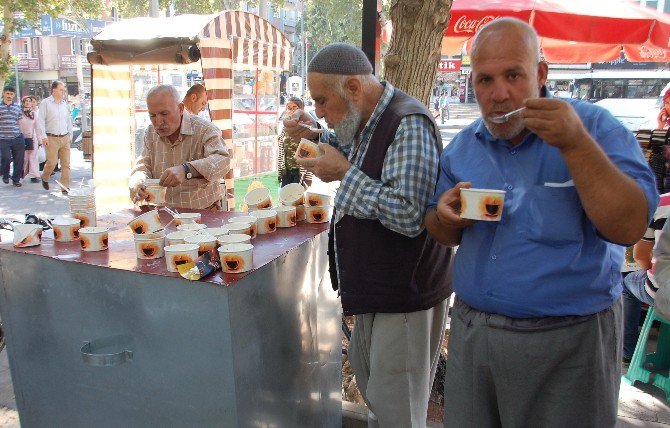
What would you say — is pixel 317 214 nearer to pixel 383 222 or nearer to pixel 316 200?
pixel 316 200

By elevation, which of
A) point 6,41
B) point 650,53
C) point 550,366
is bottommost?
point 550,366

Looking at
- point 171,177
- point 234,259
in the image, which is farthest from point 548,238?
point 171,177

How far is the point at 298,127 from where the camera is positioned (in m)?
2.35

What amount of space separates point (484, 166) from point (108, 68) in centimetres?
659

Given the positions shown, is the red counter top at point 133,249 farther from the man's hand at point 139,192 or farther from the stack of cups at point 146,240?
the man's hand at point 139,192

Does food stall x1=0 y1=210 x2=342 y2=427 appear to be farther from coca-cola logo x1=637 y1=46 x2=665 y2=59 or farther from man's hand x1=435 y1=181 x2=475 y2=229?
coca-cola logo x1=637 y1=46 x2=665 y2=59

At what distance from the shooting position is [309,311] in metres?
2.30

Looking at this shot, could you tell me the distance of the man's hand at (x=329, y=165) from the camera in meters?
1.87

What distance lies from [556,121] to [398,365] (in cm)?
114

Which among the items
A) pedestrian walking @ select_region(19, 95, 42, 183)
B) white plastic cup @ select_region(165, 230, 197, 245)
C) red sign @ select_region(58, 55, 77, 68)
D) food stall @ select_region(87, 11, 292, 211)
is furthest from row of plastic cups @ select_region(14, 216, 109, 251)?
red sign @ select_region(58, 55, 77, 68)

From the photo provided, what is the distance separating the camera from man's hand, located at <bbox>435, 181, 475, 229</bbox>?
1.50 meters

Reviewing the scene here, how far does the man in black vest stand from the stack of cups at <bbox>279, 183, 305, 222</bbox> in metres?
0.50

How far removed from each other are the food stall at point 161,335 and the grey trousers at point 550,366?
0.77 metres

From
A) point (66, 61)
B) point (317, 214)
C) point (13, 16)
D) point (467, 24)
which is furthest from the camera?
point (66, 61)
